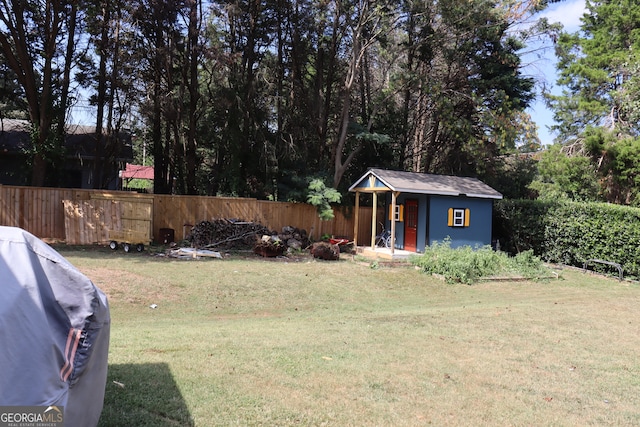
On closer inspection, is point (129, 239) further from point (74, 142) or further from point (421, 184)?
point (421, 184)

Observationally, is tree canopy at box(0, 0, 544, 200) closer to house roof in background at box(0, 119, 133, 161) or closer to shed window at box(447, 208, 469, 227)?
house roof in background at box(0, 119, 133, 161)

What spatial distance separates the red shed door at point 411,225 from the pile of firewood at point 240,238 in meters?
4.37

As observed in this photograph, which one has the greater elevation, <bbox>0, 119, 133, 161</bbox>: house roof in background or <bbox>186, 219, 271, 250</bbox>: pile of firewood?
<bbox>0, 119, 133, 161</bbox>: house roof in background

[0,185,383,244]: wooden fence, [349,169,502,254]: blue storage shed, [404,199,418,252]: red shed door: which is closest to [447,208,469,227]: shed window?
[349,169,502,254]: blue storage shed

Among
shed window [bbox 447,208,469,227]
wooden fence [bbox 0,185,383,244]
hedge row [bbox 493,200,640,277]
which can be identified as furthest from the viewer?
shed window [bbox 447,208,469,227]

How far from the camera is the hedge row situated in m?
15.0

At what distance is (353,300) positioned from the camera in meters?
10.8

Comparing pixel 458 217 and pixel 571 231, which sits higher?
pixel 458 217

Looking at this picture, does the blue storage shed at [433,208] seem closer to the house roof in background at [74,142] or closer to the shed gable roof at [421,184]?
the shed gable roof at [421,184]

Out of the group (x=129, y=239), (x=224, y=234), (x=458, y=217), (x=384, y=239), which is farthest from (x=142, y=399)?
(x=384, y=239)

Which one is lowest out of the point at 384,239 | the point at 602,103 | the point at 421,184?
the point at 384,239

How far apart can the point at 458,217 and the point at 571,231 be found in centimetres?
400

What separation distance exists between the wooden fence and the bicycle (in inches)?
167

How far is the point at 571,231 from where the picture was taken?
16.8m
